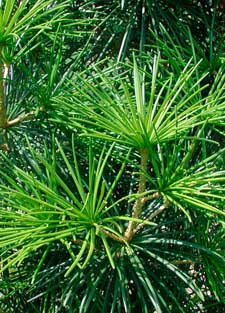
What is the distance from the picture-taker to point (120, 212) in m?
0.77

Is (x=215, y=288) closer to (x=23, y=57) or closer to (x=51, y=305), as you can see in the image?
(x=51, y=305)

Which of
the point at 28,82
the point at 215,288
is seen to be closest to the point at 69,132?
the point at 28,82

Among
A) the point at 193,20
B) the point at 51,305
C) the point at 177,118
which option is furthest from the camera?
the point at 193,20

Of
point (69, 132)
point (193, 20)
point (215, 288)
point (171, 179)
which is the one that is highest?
point (193, 20)

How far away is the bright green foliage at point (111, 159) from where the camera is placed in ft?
2.00

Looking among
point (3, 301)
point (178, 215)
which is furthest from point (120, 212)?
point (3, 301)

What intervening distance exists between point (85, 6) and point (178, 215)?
28cm

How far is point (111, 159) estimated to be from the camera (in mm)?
750

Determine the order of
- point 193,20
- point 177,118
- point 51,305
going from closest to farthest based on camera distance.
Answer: point 177,118, point 51,305, point 193,20

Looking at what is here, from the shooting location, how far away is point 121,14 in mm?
825

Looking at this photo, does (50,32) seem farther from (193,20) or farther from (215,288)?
(215,288)

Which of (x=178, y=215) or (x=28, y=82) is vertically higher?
(x=28, y=82)

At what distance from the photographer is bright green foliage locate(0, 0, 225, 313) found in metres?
0.61

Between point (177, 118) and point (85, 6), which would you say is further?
point (85, 6)
